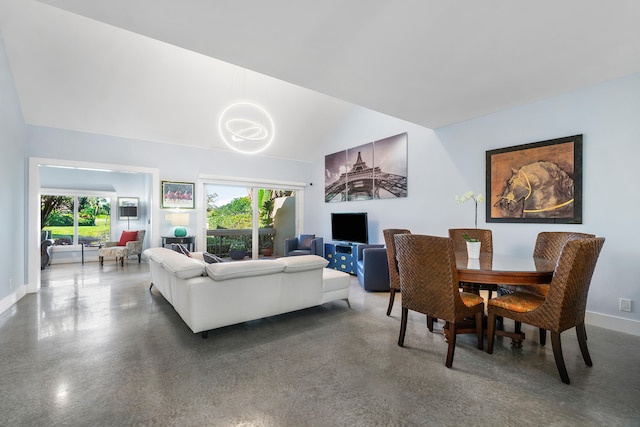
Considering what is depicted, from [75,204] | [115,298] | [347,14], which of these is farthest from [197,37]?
[75,204]

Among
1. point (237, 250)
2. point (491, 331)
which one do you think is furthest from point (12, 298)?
point (491, 331)

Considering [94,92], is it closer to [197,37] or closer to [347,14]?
[197,37]

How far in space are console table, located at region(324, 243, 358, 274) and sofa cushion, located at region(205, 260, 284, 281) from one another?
2.78 metres

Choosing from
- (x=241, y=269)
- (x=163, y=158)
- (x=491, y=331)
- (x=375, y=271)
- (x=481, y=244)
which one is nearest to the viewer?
(x=491, y=331)

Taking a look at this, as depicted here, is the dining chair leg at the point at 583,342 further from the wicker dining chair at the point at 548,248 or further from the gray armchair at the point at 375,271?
the gray armchair at the point at 375,271

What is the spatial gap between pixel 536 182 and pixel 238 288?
3.67 m

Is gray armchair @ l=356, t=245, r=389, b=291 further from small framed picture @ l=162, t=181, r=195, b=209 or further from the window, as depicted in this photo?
the window

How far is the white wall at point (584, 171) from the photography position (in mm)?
2955

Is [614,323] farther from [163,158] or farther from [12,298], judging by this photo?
[163,158]

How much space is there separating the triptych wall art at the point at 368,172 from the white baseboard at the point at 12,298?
17.9 ft

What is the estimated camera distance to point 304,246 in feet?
21.5

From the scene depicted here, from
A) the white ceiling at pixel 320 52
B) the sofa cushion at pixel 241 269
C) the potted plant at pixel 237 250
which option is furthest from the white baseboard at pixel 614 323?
the potted plant at pixel 237 250

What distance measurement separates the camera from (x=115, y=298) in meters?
4.02

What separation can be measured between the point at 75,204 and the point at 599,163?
10.9 meters
